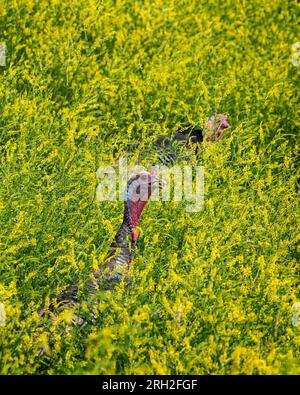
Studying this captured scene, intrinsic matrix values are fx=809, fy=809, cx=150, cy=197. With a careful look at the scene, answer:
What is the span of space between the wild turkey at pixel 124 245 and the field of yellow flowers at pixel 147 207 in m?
0.10

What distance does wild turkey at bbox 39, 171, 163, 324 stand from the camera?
5.35 metres

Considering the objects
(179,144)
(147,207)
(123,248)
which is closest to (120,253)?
(123,248)

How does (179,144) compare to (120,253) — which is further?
(179,144)

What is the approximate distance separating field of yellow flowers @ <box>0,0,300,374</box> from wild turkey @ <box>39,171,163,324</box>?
10 cm

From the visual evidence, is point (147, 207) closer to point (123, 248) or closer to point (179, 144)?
point (123, 248)

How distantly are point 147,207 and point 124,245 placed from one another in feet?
2.52

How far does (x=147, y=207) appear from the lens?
6.55 meters

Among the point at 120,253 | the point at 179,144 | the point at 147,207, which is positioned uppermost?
the point at 179,144

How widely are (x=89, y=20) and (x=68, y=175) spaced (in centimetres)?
331

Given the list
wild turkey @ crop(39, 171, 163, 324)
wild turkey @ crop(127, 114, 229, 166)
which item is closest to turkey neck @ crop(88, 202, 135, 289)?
wild turkey @ crop(39, 171, 163, 324)

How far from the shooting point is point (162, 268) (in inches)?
232

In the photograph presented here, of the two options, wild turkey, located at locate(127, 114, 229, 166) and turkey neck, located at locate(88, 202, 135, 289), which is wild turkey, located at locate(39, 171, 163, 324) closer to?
turkey neck, located at locate(88, 202, 135, 289)
